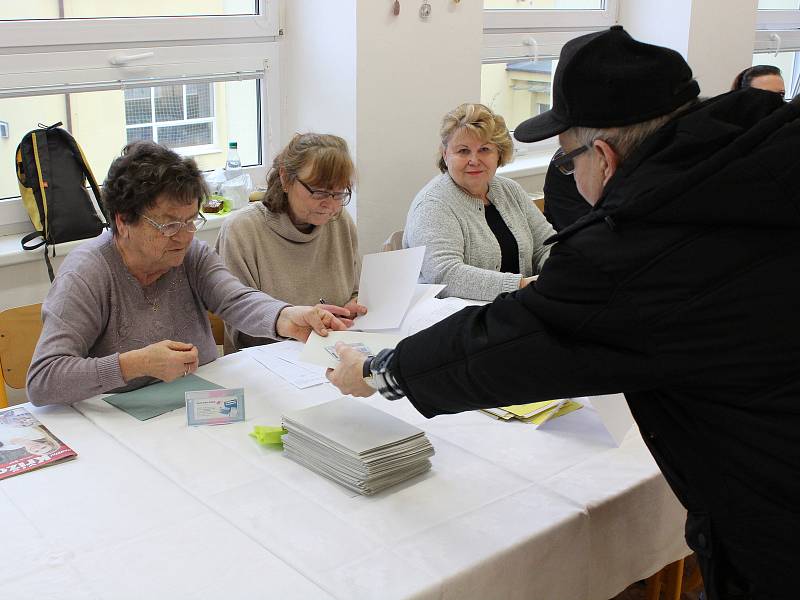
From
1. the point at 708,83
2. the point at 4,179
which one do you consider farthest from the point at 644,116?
the point at 708,83

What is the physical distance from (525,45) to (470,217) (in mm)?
1807

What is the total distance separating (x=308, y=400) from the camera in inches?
80.3

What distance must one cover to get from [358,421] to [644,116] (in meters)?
0.82

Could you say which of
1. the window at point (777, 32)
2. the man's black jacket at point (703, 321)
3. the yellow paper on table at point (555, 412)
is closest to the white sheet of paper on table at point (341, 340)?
the yellow paper on table at point (555, 412)

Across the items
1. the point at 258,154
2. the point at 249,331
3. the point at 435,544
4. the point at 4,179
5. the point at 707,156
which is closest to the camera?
the point at 707,156

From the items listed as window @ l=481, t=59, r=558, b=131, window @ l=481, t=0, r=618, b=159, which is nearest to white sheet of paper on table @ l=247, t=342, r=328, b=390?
window @ l=481, t=0, r=618, b=159

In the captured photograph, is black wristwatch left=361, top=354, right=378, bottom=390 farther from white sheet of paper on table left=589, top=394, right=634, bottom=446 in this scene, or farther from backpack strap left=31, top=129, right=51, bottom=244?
backpack strap left=31, top=129, right=51, bottom=244

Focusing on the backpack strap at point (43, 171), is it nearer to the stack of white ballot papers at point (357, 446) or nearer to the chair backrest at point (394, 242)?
the chair backrest at point (394, 242)

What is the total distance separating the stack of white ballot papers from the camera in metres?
1.61

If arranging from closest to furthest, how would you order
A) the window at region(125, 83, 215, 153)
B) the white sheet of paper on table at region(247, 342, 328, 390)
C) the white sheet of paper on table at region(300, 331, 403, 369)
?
the white sheet of paper on table at region(300, 331, 403, 369), the white sheet of paper on table at region(247, 342, 328, 390), the window at region(125, 83, 215, 153)

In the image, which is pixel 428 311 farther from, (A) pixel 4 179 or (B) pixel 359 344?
(A) pixel 4 179

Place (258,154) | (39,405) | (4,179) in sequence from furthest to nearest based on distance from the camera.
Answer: (258,154) → (4,179) → (39,405)

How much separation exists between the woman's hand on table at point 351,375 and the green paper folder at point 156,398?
41 cm

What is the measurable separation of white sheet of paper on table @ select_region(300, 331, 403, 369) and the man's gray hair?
33.3 inches
